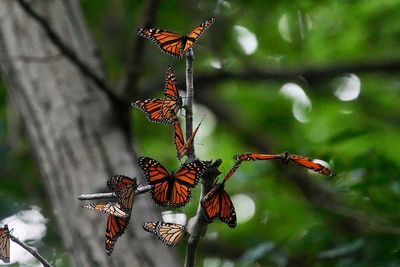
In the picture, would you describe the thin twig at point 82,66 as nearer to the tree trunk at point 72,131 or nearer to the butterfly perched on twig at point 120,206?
the tree trunk at point 72,131

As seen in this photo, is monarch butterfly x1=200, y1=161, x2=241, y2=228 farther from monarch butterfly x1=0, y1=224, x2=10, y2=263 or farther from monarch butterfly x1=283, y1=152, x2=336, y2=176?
monarch butterfly x1=0, y1=224, x2=10, y2=263

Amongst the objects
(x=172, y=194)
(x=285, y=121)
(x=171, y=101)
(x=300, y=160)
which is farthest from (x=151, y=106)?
(x=285, y=121)

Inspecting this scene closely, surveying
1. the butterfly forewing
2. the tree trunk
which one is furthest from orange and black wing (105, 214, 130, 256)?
the tree trunk

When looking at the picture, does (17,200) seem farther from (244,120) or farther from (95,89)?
(244,120)

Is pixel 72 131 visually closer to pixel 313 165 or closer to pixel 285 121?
pixel 313 165

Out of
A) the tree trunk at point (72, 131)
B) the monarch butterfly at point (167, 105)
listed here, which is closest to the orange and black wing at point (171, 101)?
the monarch butterfly at point (167, 105)
